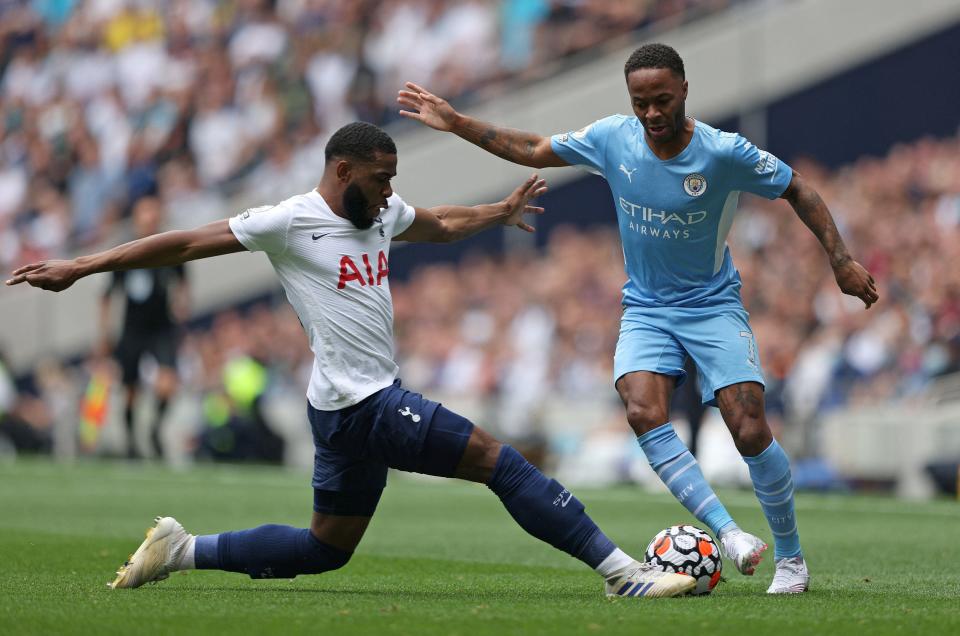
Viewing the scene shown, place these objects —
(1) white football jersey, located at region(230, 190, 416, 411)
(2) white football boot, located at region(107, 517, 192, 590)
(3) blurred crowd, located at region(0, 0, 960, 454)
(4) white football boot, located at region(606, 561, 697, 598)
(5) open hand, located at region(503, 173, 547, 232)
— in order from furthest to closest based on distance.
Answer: (3) blurred crowd, located at region(0, 0, 960, 454) → (5) open hand, located at region(503, 173, 547, 232) → (2) white football boot, located at region(107, 517, 192, 590) → (1) white football jersey, located at region(230, 190, 416, 411) → (4) white football boot, located at region(606, 561, 697, 598)

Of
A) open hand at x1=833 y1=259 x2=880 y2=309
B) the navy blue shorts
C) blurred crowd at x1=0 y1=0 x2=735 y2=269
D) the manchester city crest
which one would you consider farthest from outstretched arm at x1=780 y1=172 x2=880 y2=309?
blurred crowd at x1=0 y1=0 x2=735 y2=269

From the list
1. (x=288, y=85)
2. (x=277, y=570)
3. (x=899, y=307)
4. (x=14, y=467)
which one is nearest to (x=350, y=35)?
(x=288, y=85)

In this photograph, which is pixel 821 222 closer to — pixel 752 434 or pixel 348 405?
pixel 752 434

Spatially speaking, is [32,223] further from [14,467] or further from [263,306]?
[14,467]

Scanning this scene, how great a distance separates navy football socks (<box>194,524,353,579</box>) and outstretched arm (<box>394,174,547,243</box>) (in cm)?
141

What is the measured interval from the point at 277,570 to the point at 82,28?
82.4ft

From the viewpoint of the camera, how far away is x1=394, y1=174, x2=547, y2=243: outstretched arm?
24.4 ft

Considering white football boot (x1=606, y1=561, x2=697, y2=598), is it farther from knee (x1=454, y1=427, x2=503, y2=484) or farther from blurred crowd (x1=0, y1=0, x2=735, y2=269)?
blurred crowd (x1=0, y1=0, x2=735, y2=269)

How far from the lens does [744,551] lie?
6809mm

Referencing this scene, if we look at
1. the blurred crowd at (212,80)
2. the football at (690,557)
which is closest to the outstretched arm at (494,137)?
the football at (690,557)

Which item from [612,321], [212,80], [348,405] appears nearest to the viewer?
[348,405]

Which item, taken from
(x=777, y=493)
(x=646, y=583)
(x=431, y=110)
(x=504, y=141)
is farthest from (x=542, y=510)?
(x=431, y=110)

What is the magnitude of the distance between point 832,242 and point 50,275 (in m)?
3.37

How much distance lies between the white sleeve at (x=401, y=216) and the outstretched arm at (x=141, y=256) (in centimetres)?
76
